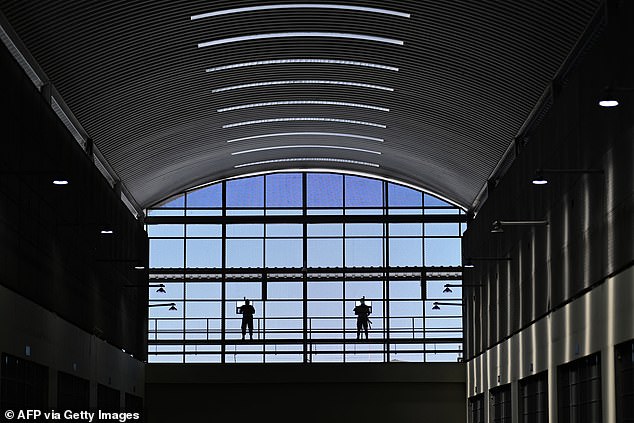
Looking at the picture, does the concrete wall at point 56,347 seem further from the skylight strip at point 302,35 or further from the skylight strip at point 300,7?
the skylight strip at point 302,35

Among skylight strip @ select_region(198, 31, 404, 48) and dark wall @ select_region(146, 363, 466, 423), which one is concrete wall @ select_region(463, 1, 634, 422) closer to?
skylight strip @ select_region(198, 31, 404, 48)

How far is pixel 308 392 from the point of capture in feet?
163

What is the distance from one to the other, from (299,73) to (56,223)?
32.3 ft

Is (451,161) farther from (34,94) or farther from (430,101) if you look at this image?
(34,94)

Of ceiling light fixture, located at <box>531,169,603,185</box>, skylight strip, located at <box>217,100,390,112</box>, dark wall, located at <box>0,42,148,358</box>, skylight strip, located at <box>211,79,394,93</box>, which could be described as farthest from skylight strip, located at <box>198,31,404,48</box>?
ceiling light fixture, located at <box>531,169,603,185</box>

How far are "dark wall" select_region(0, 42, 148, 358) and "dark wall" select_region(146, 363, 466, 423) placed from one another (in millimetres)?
5144

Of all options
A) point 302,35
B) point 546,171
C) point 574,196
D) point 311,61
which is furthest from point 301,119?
point 546,171

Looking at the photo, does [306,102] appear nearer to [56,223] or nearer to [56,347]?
[56,223]

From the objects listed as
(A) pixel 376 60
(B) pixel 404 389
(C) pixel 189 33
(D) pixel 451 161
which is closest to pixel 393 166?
(D) pixel 451 161

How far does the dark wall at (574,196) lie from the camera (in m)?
21.3

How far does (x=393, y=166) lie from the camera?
49.7 m

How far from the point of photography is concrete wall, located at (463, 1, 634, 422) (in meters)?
21.4

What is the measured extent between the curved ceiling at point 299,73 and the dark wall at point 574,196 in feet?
5.78

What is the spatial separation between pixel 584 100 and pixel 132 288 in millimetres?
25167
